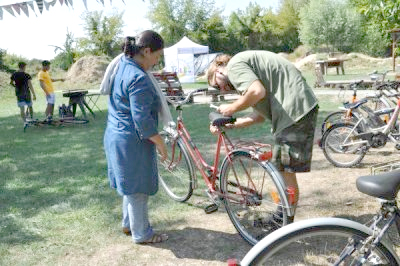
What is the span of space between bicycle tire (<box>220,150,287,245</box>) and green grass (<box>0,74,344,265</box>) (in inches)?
26.0

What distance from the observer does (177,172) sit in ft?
16.4

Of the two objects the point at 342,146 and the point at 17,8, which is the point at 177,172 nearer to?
the point at 342,146

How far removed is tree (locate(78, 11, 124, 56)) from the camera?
5672 centimetres

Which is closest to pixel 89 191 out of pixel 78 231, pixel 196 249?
pixel 78 231

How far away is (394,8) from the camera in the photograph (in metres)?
12.5

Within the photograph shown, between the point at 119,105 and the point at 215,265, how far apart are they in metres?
1.41

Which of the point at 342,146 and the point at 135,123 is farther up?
the point at 135,123

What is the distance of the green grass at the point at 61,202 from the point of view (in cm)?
398

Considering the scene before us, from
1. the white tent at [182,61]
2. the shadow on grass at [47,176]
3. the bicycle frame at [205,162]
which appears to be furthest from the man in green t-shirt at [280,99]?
the white tent at [182,61]

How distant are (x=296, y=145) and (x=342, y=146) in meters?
2.70

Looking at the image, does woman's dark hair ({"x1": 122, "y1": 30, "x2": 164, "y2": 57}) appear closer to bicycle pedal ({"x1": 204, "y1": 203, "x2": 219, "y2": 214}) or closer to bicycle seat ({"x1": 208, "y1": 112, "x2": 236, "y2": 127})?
bicycle seat ({"x1": 208, "y1": 112, "x2": 236, "y2": 127})

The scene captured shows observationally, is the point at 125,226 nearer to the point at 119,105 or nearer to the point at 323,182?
the point at 119,105

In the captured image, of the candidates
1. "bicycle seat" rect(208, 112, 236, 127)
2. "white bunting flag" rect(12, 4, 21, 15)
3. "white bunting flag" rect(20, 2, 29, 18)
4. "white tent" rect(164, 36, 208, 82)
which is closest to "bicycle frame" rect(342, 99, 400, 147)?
"bicycle seat" rect(208, 112, 236, 127)

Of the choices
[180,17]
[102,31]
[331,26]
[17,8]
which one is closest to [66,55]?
[102,31]
